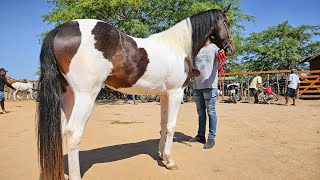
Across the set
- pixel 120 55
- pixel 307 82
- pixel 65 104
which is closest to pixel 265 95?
pixel 307 82

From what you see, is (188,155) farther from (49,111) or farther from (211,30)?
(49,111)

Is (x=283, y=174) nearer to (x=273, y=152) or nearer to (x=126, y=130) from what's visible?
(x=273, y=152)

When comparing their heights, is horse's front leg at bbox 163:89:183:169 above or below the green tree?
below

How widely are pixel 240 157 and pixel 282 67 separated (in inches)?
1043

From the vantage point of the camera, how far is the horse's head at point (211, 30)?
418 cm

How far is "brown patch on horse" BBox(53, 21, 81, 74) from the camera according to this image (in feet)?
9.75

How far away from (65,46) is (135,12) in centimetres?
1638

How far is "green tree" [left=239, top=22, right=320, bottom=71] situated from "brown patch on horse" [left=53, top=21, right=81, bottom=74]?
87.9 ft

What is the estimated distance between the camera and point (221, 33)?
438 cm

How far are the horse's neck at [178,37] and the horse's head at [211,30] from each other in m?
0.12

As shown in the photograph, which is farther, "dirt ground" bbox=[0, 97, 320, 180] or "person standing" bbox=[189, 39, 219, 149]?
"person standing" bbox=[189, 39, 219, 149]

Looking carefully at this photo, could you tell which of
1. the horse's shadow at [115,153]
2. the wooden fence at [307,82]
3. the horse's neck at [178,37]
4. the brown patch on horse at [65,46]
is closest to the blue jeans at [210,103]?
the horse's shadow at [115,153]

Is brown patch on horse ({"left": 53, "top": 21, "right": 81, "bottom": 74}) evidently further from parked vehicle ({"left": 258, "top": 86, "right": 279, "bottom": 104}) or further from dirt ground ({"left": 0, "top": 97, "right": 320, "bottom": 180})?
parked vehicle ({"left": 258, "top": 86, "right": 279, "bottom": 104})

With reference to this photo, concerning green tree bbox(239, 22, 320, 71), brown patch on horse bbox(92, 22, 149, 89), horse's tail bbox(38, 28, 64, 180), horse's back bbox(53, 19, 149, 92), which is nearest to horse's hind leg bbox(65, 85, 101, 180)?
horse's tail bbox(38, 28, 64, 180)
